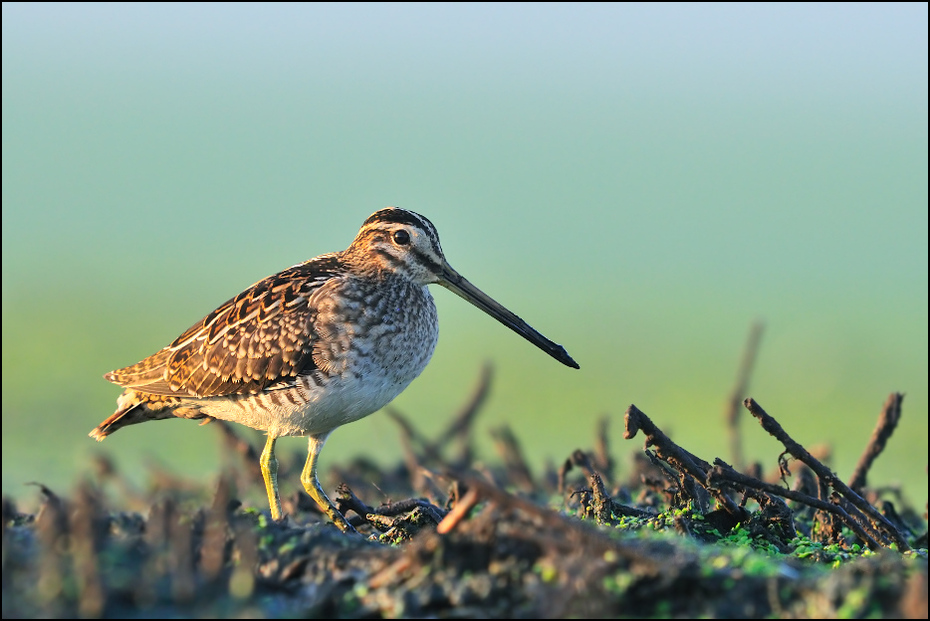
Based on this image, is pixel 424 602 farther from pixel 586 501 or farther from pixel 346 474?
pixel 346 474

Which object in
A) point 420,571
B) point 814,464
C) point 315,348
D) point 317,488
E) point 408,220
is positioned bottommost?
point 317,488

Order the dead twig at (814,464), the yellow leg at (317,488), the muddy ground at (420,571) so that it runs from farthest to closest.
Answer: the yellow leg at (317,488) < the dead twig at (814,464) < the muddy ground at (420,571)

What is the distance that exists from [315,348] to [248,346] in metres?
0.49

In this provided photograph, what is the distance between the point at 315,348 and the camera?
6.61m

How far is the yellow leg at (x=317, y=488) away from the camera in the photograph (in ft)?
19.8

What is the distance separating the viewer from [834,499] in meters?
5.43

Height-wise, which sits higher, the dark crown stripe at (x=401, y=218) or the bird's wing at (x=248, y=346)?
the dark crown stripe at (x=401, y=218)

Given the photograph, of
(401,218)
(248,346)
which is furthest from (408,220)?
(248,346)

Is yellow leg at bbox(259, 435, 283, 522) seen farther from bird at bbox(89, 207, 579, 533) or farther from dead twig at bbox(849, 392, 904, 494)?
dead twig at bbox(849, 392, 904, 494)

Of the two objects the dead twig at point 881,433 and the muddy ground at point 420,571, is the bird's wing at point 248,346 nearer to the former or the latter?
the muddy ground at point 420,571

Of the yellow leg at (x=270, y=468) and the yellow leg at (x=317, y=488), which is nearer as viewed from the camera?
the yellow leg at (x=317, y=488)

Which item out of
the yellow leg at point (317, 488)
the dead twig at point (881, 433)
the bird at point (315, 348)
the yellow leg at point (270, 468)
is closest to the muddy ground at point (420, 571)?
the yellow leg at point (317, 488)

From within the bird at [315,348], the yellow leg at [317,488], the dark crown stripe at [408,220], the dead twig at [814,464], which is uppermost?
the dark crown stripe at [408,220]

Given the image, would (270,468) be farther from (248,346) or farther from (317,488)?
(248,346)
